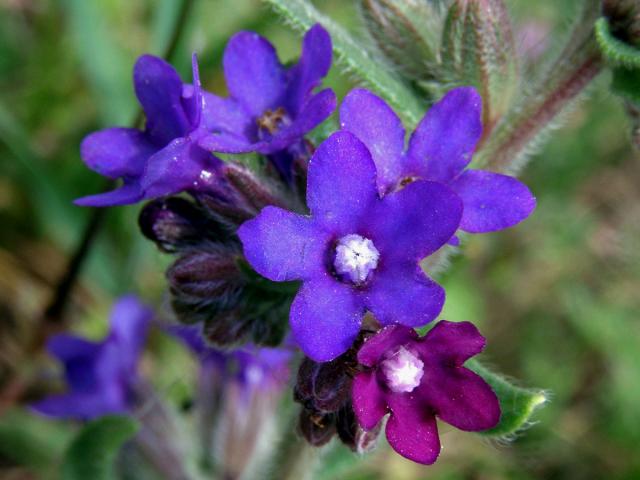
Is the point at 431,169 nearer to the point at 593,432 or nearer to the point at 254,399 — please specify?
the point at 254,399

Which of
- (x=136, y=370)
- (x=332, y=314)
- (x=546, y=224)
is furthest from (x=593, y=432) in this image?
(x=332, y=314)

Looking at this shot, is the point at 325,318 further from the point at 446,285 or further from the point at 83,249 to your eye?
the point at 83,249

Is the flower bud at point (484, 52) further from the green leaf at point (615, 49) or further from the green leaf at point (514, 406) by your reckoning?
the green leaf at point (514, 406)

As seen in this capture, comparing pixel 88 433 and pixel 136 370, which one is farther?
pixel 136 370

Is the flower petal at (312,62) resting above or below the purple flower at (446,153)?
above

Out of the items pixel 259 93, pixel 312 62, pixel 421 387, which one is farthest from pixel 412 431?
pixel 259 93

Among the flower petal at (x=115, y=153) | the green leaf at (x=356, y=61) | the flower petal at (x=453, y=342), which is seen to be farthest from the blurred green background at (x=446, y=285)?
the flower petal at (x=453, y=342)
